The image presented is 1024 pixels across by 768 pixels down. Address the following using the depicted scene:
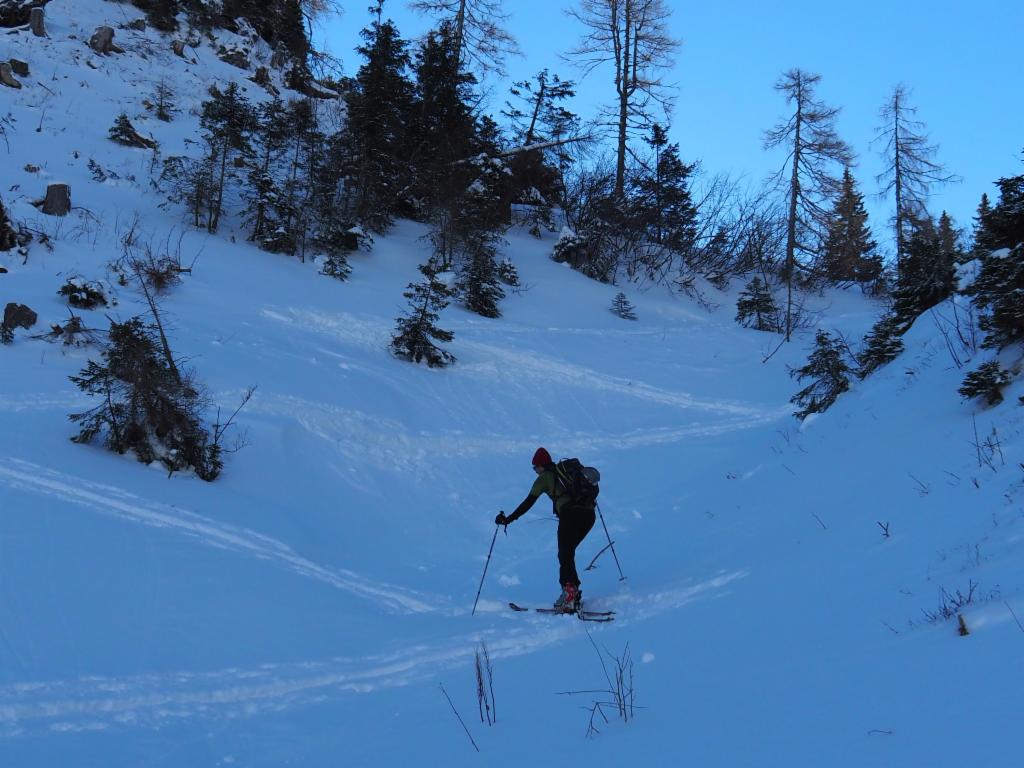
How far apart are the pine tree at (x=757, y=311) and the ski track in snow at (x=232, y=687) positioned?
18.0 m

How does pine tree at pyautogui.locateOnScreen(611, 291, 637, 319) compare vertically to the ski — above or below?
above

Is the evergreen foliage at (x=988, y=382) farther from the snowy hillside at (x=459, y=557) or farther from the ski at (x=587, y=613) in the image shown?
the ski at (x=587, y=613)

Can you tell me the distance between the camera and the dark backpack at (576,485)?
6156mm

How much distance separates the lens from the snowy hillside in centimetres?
325

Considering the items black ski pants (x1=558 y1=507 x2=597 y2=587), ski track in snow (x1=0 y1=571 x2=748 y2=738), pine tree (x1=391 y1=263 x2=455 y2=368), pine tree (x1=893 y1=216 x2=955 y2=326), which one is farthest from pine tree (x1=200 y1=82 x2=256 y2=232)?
pine tree (x1=893 y1=216 x2=955 y2=326)

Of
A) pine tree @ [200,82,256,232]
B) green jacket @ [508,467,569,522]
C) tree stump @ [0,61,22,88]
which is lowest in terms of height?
green jacket @ [508,467,569,522]

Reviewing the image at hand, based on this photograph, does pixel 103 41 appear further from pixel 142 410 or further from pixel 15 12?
pixel 142 410

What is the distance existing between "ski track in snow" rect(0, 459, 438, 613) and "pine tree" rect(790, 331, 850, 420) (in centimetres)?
759

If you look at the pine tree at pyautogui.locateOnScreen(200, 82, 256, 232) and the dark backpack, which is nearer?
the dark backpack

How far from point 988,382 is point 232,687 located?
7599 millimetres

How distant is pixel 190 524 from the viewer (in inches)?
255

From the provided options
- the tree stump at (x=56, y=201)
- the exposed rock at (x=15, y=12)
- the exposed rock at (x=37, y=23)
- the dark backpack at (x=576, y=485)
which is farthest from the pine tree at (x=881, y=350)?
the exposed rock at (x=15, y=12)

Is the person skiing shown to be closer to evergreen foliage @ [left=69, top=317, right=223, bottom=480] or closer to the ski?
the ski

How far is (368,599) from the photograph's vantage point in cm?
619
